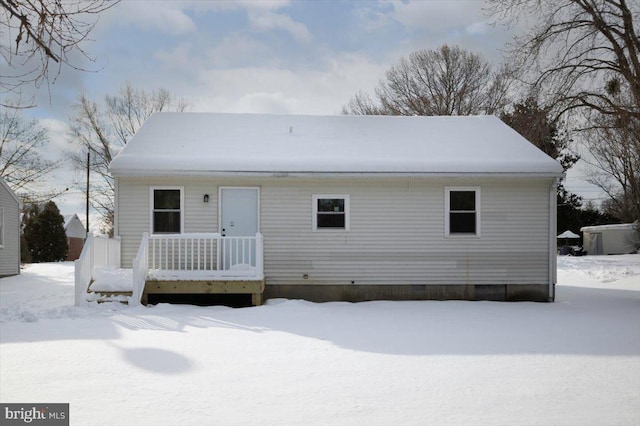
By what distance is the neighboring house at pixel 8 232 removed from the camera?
798 inches

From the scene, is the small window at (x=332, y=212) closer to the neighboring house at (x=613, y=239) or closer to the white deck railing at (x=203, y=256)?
the white deck railing at (x=203, y=256)

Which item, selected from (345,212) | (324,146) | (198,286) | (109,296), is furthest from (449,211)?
(109,296)

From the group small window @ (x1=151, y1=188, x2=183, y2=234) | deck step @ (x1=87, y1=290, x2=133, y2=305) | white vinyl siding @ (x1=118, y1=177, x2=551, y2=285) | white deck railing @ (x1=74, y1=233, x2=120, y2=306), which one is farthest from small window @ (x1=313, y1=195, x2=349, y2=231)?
white deck railing @ (x1=74, y1=233, x2=120, y2=306)

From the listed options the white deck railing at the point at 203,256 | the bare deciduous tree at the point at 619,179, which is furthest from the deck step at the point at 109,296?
the bare deciduous tree at the point at 619,179

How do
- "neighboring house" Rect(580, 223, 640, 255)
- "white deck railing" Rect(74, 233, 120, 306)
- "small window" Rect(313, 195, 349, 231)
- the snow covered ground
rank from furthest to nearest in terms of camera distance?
"neighboring house" Rect(580, 223, 640, 255) → "small window" Rect(313, 195, 349, 231) → "white deck railing" Rect(74, 233, 120, 306) → the snow covered ground

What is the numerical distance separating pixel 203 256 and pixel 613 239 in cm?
3394

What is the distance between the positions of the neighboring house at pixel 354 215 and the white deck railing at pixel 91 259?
17.7 inches

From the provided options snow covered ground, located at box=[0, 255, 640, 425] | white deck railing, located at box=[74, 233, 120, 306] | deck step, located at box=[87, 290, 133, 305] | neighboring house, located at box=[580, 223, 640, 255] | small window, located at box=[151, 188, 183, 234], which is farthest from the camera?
neighboring house, located at box=[580, 223, 640, 255]

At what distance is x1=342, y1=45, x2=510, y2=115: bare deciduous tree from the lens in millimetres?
31047

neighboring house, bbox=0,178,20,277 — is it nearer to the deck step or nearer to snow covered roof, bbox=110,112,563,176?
snow covered roof, bbox=110,112,563,176

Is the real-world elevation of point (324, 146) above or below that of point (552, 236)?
above

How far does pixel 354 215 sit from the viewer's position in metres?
13.1

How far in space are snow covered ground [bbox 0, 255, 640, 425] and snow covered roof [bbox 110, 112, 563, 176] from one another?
126 inches

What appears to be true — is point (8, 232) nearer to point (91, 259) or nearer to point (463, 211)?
point (91, 259)
